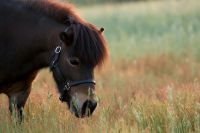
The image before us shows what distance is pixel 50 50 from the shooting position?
16.2ft

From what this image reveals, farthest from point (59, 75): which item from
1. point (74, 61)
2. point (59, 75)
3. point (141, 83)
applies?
point (141, 83)

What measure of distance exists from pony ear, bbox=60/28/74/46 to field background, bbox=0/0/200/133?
441 millimetres

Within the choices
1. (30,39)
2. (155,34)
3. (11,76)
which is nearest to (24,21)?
(30,39)

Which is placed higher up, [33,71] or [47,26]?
[47,26]

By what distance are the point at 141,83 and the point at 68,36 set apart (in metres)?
3.64

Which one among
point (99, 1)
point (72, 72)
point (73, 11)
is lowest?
point (99, 1)

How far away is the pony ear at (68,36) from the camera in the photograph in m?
4.71

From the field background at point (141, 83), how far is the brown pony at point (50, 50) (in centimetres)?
21

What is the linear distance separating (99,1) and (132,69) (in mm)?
24644

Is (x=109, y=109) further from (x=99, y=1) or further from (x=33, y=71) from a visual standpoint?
(x=99, y=1)

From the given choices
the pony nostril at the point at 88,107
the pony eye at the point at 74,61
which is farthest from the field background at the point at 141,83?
the pony eye at the point at 74,61

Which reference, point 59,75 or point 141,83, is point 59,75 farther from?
point 141,83

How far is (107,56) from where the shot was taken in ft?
15.5

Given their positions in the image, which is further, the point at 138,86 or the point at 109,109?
the point at 138,86
